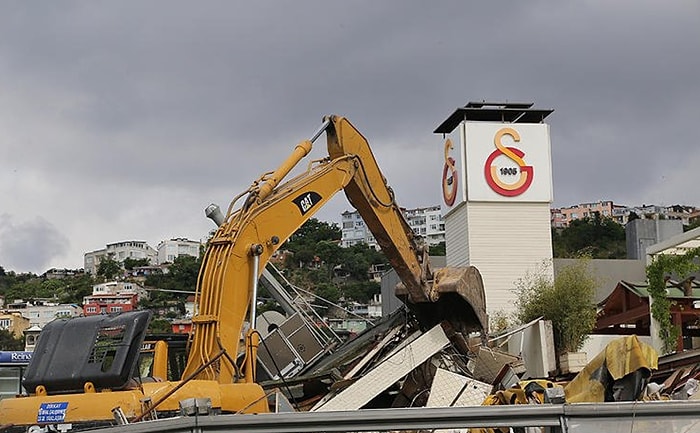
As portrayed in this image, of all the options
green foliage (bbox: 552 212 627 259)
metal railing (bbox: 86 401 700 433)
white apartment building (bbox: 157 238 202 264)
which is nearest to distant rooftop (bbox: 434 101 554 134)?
green foliage (bbox: 552 212 627 259)

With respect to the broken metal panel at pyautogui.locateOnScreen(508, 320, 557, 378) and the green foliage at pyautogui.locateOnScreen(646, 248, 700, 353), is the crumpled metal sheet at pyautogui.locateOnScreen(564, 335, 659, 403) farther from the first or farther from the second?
the green foliage at pyautogui.locateOnScreen(646, 248, 700, 353)

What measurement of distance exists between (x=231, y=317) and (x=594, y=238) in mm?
75790

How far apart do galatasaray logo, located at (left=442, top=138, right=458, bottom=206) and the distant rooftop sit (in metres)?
2.87

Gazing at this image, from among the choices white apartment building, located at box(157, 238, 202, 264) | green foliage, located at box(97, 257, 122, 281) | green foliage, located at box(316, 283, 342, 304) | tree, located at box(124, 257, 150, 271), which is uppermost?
white apartment building, located at box(157, 238, 202, 264)

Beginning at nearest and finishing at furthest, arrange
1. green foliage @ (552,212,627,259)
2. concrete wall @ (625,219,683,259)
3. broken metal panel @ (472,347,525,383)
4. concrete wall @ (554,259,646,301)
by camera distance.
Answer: broken metal panel @ (472,347,525,383)
concrete wall @ (554,259,646,301)
concrete wall @ (625,219,683,259)
green foliage @ (552,212,627,259)

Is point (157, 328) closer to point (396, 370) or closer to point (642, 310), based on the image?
point (396, 370)

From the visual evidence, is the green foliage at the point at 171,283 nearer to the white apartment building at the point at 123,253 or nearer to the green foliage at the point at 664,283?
the green foliage at the point at 664,283

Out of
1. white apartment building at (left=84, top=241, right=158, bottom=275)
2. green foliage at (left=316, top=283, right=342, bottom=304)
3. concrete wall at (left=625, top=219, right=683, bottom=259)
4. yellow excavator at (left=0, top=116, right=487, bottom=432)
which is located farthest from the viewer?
white apartment building at (left=84, top=241, right=158, bottom=275)

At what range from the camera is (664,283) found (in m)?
23.9

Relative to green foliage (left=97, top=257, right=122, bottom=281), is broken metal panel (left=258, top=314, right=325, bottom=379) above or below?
below

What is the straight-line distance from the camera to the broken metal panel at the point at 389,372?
12.3 meters

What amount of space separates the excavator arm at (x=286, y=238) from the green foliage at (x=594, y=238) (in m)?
65.2

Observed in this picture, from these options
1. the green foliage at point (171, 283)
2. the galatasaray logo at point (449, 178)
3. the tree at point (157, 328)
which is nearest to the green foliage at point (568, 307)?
the tree at point (157, 328)

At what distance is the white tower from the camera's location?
44594 mm
